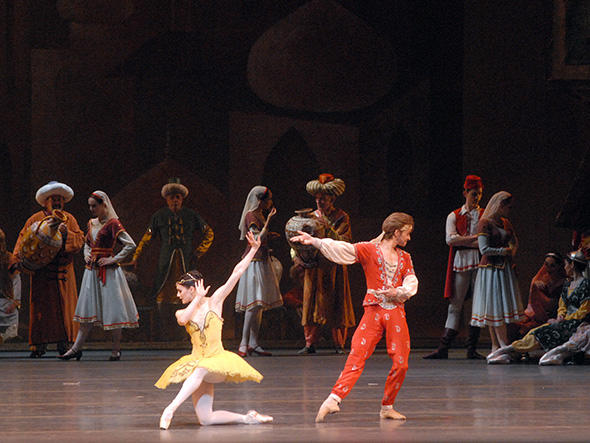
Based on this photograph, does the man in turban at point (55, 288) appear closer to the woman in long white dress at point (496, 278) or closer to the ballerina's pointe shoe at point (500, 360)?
the woman in long white dress at point (496, 278)

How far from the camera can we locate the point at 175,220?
991cm

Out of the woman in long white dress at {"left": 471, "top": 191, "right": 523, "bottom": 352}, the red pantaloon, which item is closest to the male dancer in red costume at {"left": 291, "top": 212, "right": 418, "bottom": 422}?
the red pantaloon

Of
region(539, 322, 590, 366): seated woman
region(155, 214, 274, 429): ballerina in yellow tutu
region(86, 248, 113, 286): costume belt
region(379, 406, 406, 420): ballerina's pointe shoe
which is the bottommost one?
region(539, 322, 590, 366): seated woman

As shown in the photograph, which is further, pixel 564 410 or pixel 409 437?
pixel 564 410

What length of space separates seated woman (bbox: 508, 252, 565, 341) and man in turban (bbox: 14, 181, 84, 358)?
12.8 feet

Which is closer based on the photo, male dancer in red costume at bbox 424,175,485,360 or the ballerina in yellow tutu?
the ballerina in yellow tutu

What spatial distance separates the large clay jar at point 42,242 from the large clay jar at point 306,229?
195cm

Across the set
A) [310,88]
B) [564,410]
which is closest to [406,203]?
[310,88]

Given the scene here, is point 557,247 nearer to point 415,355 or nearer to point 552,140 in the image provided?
point 552,140

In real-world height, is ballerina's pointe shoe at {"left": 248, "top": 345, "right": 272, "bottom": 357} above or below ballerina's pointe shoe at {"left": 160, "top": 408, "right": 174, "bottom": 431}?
below

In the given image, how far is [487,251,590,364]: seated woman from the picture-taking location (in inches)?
317

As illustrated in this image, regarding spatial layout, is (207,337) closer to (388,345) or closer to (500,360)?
(388,345)

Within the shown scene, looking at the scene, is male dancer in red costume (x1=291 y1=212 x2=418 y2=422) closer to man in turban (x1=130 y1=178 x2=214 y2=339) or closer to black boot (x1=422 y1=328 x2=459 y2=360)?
black boot (x1=422 y1=328 x2=459 y2=360)

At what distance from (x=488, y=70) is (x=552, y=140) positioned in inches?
40.9
